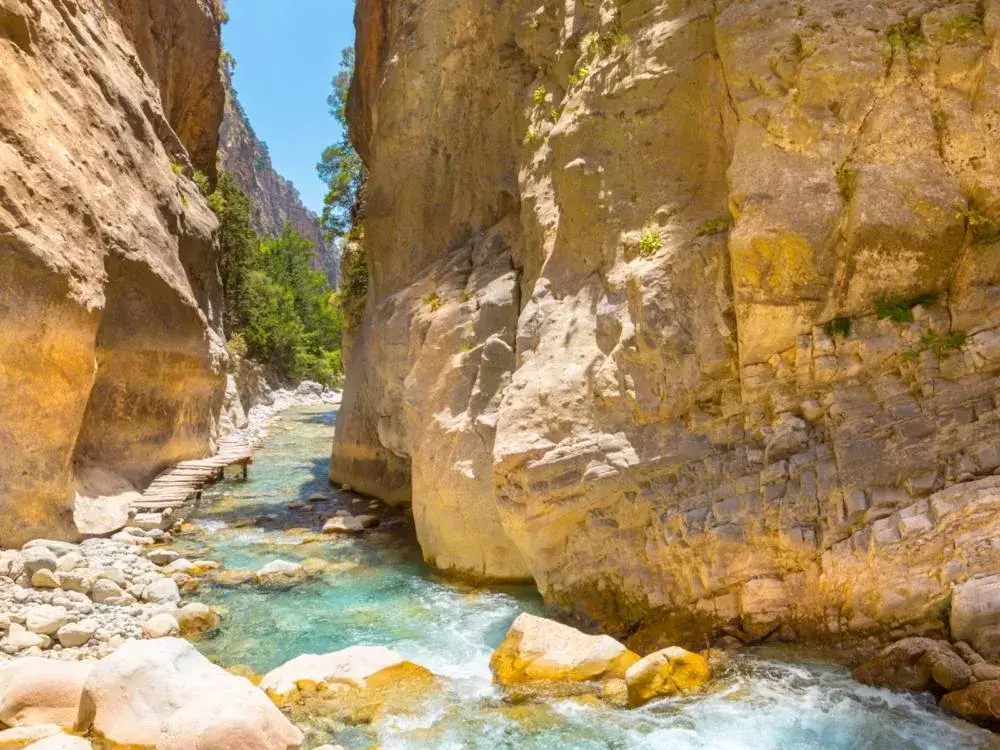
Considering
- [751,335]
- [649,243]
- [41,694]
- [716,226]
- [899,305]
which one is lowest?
[41,694]

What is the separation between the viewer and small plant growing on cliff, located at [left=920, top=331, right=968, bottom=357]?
720 centimetres

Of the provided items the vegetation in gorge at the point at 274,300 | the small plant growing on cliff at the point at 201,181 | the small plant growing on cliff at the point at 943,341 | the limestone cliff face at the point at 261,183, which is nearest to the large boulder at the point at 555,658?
the small plant growing on cliff at the point at 943,341

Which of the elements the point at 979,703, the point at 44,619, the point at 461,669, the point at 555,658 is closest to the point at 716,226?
the point at 555,658

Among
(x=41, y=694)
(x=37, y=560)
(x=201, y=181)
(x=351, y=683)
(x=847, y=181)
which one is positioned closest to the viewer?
(x=41, y=694)

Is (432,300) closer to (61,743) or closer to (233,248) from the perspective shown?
(61,743)

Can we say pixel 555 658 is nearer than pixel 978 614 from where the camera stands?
No

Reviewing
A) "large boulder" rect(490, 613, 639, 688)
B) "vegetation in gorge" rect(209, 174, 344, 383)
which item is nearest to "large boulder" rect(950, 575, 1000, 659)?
"large boulder" rect(490, 613, 639, 688)

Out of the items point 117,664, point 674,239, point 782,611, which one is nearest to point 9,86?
point 117,664

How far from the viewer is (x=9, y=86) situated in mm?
10945

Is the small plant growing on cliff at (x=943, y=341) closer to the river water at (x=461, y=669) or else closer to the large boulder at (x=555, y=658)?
the river water at (x=461, y=669)

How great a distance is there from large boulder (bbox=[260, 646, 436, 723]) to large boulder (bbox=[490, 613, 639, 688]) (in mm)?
800

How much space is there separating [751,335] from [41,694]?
7458mm

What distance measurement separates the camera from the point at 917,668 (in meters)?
6.37

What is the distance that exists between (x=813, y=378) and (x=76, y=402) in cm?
1037
